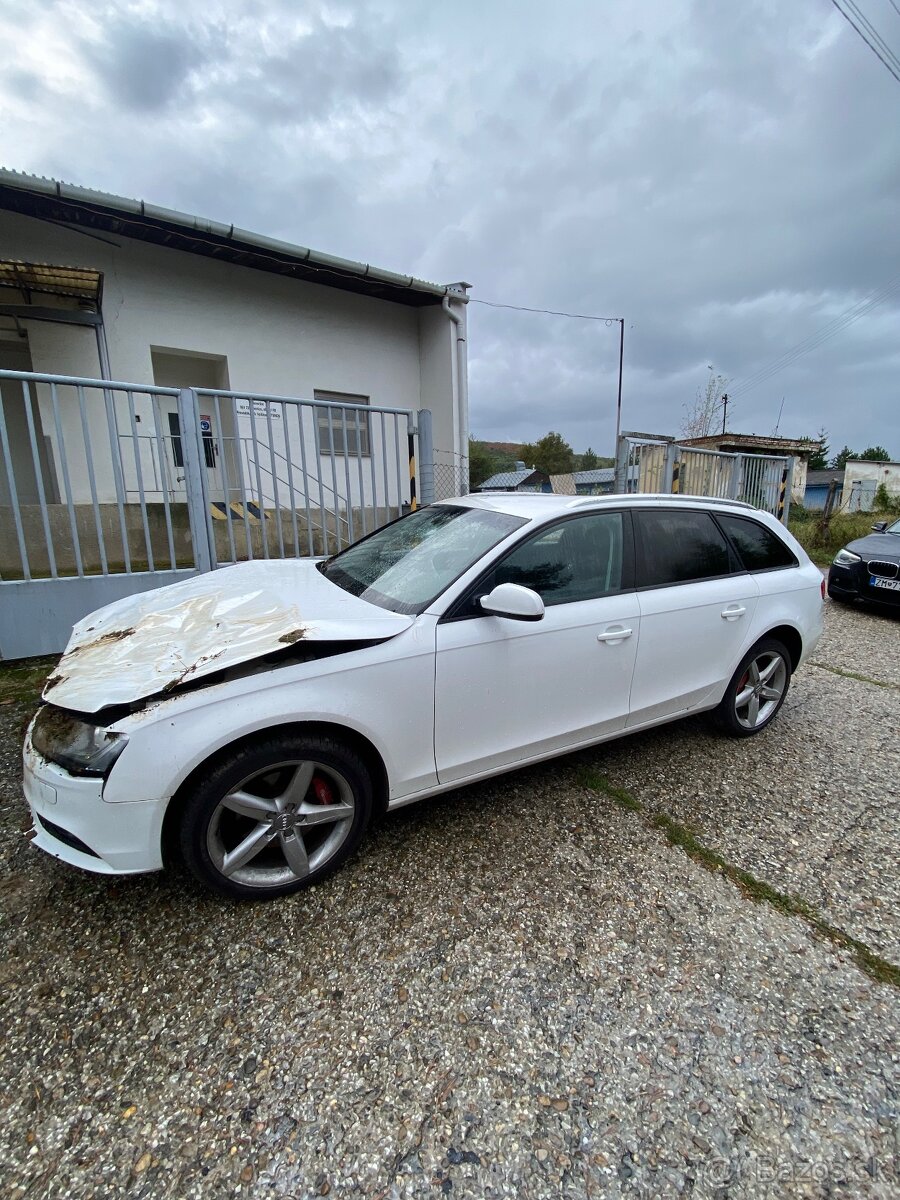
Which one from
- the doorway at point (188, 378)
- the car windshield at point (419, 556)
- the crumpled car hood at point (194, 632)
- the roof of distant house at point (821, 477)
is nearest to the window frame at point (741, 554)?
the car windshield at point (419, 556)

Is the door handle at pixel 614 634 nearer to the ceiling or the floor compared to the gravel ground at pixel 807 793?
nearer to the ceiling

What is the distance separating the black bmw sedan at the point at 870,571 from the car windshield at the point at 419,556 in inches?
236

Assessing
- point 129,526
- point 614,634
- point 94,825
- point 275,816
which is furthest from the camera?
point 129,526

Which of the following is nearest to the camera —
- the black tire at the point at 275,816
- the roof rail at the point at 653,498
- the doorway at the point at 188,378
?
the black tire at the point at 275,816

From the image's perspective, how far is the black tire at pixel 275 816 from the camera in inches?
70.5

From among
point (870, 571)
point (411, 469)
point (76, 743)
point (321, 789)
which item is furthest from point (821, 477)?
point (76, 743)

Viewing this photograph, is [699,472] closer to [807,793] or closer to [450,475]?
[450,475]

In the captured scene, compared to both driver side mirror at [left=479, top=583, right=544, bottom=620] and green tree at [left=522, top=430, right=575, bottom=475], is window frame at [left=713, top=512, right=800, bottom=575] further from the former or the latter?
green tree at [left=522, top=430, right=575, bottom=475]

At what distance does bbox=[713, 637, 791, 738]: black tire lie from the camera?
3166mm

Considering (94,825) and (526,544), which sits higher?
(526,544)

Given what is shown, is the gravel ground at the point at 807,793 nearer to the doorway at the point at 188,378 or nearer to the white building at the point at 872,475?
the doorway at the point at 188,378

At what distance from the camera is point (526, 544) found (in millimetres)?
2398

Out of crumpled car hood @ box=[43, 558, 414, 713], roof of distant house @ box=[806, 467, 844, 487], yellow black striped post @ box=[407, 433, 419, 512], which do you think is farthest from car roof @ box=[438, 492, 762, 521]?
roof of distant house @ box=[806, 467, 844, 487]

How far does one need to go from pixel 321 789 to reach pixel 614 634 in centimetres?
146
